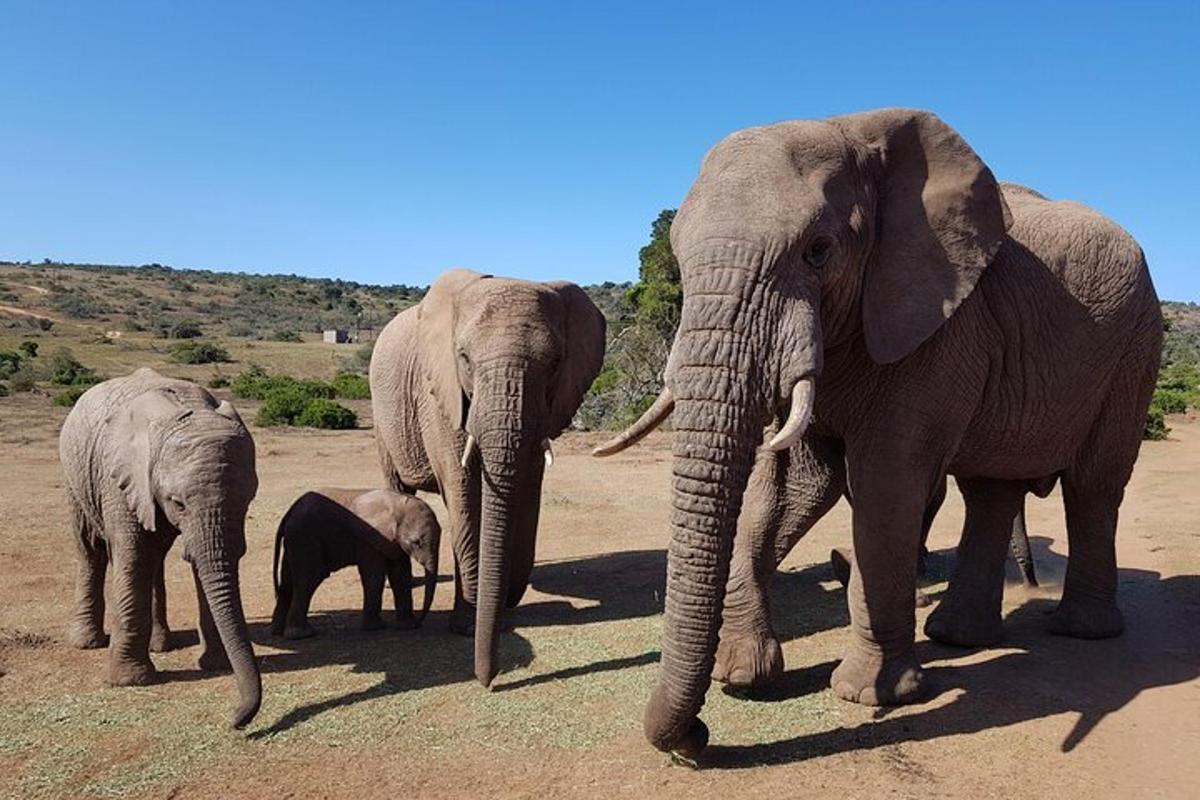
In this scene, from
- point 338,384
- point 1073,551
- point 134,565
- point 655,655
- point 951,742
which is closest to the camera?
point 951,742

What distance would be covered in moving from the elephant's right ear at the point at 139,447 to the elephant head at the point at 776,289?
8.92 feet

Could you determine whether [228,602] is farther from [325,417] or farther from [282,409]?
[282,409]

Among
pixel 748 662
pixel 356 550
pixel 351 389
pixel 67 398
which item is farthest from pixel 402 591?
pixel 351 389

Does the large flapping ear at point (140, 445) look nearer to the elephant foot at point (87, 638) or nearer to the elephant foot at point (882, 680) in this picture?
the elephant foot at point (87, 638)

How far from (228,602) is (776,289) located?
3.35 meters

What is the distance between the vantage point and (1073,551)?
666cm

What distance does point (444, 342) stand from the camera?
693cm

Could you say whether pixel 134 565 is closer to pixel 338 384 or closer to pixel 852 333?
pixel 852 333

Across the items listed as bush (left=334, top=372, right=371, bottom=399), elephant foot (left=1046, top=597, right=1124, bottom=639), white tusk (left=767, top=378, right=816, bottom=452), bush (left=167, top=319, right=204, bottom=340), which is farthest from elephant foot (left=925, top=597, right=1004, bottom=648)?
bush (left=167, top=319, right=204, bottom=340)

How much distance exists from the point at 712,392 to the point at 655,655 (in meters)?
2.80

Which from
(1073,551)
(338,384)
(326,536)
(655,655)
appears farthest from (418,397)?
(338,384)

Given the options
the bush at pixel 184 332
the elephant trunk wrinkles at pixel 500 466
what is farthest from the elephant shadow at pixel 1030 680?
the bush at pixel 184 332

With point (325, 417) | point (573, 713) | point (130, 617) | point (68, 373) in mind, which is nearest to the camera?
point (573, 713)

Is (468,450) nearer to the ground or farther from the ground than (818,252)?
nearer to the ground
